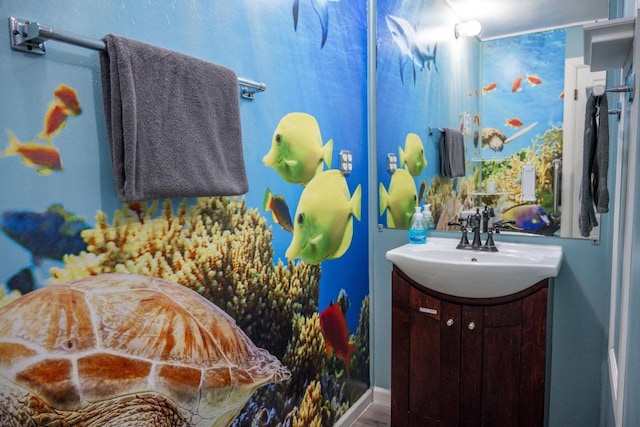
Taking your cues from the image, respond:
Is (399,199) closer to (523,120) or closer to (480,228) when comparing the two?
(480,228)

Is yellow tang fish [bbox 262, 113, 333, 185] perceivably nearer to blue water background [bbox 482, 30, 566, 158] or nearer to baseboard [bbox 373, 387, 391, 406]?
blue water background [bbox 482, 30, 566, 158]

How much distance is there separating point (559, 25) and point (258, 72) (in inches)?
48.4

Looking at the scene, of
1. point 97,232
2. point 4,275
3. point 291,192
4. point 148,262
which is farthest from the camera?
point 291,192

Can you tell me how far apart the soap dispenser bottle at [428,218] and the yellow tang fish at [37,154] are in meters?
1.60

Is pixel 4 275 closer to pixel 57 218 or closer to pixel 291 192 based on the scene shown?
pixel 57 218

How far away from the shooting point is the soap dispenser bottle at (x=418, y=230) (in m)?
2.07

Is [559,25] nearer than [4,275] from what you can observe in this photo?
No

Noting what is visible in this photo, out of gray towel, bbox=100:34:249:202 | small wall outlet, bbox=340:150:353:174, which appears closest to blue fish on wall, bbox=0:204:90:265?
gray towel, bbox=100:34:249:202

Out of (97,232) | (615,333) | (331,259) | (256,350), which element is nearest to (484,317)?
(615,333)

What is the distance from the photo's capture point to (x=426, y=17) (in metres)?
2.14

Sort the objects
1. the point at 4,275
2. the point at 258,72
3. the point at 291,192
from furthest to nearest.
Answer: the point at 291,192 → the point at 258,72 → the point at 4,275

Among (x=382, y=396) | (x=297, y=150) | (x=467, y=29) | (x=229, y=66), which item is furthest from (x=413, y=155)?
(x=382, y=396)

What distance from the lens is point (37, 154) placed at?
91 centimetres

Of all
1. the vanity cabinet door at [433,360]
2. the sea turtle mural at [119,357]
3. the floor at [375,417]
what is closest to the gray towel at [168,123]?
the sea turtle mural at [119,357]
